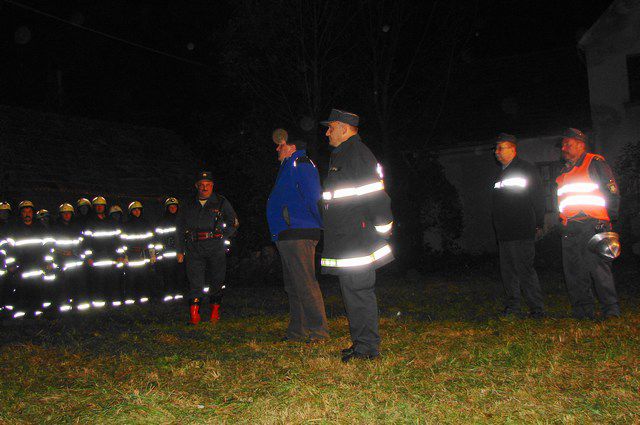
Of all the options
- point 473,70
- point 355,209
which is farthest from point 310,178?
point 473,70

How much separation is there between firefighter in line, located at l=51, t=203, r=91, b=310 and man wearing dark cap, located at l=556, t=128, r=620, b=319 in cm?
801

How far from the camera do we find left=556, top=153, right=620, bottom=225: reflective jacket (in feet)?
26.1

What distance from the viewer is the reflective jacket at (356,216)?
5875 millimetres

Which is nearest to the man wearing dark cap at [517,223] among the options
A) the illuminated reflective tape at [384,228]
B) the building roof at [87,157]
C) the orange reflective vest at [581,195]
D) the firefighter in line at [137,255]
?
the orange reflective vest at [581,195]

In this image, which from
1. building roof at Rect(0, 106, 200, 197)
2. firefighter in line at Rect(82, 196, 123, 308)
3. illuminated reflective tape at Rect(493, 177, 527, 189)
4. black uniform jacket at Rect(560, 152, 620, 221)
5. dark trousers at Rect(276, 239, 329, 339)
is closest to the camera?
dark trousers at Rect(276, 239, 329, 339)

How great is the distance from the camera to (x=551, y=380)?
504cm

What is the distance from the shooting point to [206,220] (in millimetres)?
9805

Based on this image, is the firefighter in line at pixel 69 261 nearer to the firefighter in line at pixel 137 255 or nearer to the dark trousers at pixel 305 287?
the firefighter in line at pixel 137 255

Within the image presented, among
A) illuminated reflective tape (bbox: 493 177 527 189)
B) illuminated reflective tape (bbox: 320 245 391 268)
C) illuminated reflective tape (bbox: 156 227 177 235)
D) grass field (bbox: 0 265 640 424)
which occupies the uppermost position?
illuminated reflective tape (bbox: 493 177 527 189)

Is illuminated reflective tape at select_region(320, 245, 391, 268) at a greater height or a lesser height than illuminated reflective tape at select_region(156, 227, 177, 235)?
lesser

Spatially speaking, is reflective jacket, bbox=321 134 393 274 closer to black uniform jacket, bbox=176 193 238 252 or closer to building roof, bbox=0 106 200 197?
black uniform jacket, bbox=176 193 238 252

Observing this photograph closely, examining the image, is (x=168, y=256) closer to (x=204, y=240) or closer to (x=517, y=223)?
(x=204, y=240)

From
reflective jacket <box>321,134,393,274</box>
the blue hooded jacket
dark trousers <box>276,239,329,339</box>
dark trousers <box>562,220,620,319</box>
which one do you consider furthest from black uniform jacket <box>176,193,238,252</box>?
dark trousers <box>562,220,620,319</box>

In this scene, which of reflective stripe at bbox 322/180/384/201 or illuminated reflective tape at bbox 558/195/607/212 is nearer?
reflective stripe at bbox 322/180/384/201
